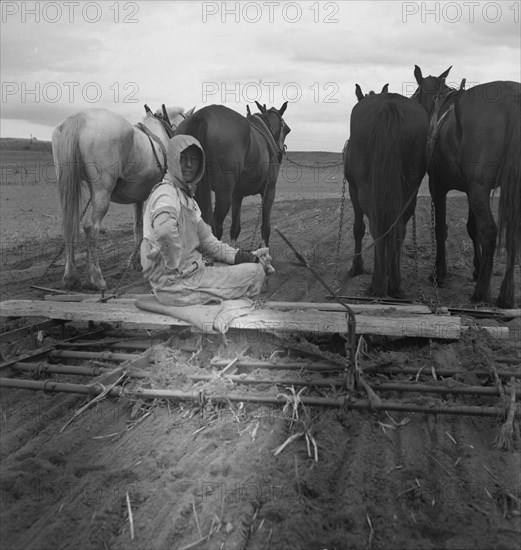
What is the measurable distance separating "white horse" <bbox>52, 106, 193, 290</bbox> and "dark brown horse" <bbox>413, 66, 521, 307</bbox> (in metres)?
3.56

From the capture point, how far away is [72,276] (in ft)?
24.4

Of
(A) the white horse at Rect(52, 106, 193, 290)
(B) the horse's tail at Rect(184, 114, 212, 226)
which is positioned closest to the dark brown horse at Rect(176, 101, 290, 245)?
(B) the horse's tail at Rect(184, 114, 212, 226)

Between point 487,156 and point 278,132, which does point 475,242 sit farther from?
point 278,132

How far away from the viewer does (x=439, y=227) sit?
298 inches

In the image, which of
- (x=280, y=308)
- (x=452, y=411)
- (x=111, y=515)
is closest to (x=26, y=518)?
(x=111, y=515)

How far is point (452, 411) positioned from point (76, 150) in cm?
527

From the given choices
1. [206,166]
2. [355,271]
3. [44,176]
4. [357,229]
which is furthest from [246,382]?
[44,176]

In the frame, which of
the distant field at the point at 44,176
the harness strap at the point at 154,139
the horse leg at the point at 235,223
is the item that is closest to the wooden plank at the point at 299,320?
the harness strap at the point at 154,139

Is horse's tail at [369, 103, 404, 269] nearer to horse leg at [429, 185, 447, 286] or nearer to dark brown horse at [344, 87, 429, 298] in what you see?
dark brown horse at [344, 87, 429, 298]

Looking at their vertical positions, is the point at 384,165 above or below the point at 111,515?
above

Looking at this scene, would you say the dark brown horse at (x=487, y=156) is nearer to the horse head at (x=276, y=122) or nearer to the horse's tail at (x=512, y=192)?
the horse's tail at (x=512, y=192)

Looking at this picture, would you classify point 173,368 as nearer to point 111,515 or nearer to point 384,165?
point 111,515

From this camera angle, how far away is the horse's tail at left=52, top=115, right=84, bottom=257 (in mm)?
7004

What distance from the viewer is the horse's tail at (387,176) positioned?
6227 mm
